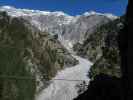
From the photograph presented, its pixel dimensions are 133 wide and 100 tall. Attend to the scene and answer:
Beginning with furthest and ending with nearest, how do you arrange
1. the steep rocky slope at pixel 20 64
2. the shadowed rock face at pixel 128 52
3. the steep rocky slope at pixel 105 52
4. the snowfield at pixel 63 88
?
the steep rocky slope at pixel 105 52
the snowfield at pixel 63 88
the steep rocky slope at pixel 20 64
the shadowed rock face at pixel 128 52

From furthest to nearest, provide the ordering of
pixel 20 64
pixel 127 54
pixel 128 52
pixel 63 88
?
pixel 63 88
pixel 20 64
pixel 127 54
pixel 128 52

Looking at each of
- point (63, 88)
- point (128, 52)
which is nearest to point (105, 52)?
point (63, 88)

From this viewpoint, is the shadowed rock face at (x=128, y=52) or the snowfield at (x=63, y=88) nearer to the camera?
the shadowed rock face at (x=128, y=52)

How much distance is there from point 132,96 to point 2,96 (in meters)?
9.39

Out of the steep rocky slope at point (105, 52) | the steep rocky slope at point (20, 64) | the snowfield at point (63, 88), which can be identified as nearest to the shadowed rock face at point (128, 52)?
the steep rocky slope at point (105, 52)

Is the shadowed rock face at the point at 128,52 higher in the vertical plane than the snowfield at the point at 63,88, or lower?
higher

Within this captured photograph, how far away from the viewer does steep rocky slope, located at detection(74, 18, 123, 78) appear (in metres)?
25.7

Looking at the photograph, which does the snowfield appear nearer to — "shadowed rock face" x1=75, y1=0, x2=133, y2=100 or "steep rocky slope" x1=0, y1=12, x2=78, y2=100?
"steep rocky slope" x1=0, y1=12, x2=78, y2=100

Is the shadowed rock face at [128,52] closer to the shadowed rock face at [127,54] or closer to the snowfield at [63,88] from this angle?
the shadowed rock face at [127,54]

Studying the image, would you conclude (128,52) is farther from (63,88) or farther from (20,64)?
(63,88)

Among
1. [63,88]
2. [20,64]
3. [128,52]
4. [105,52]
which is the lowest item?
[63,88]

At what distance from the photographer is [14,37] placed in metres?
21.4

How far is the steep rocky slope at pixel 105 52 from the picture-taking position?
25.7 m

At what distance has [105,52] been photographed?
3014 centimetres
